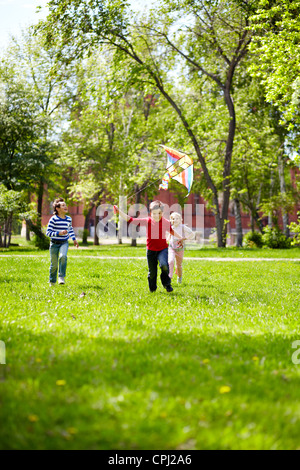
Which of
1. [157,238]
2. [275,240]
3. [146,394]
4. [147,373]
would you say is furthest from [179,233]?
[275,240]

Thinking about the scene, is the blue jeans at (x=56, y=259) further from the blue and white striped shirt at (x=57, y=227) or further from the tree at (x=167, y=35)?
the tree at (x=167, y=35)

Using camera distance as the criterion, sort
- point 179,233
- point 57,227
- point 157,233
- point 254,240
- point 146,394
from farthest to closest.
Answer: point 254,240
point 179,233
point 57,227
point 157,233
point 146,394

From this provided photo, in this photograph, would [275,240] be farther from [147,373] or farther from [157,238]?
[147,373]

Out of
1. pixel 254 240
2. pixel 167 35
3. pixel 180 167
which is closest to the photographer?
pixel 180 167

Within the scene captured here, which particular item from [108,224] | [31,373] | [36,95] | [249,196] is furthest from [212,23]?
[108,224]

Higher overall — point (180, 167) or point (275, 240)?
point (180, 167)

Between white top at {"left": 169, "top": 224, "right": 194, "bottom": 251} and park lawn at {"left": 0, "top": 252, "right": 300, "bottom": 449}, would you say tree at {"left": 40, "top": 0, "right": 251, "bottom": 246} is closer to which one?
white top at {"left": 169, "top": 224, "right": 194, "bottom": 251}

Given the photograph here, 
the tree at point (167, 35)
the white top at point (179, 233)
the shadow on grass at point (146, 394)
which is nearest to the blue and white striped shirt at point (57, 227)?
the white top at point (179, 233)

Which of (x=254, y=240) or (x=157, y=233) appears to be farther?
(x=254, y=240)

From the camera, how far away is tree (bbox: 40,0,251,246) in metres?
20.4

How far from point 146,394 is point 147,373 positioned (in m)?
0.47

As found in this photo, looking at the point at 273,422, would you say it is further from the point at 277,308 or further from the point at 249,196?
the point at 249,196

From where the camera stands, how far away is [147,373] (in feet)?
12.2

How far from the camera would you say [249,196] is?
1534 inches
